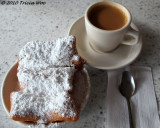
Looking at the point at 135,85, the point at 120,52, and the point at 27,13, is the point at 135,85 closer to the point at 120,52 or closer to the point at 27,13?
the point at 120,52

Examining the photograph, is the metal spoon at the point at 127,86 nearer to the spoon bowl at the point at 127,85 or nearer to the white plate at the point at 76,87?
the spoon bowl at the point at 127,85

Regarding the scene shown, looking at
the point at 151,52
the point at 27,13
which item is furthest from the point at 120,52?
the point at 27,13

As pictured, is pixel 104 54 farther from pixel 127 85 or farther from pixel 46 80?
pixel 46 80

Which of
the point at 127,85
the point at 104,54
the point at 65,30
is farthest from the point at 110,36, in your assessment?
the point at 65,30

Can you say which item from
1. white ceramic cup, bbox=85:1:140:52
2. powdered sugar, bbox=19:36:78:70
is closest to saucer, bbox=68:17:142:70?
white ceramic cup, bbox=85:1:140:52

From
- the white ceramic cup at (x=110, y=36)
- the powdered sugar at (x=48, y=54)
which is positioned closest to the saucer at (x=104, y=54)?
the white ceramic cup at (x=110, y=36)

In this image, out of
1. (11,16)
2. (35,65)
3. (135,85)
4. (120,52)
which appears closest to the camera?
(35,65)
